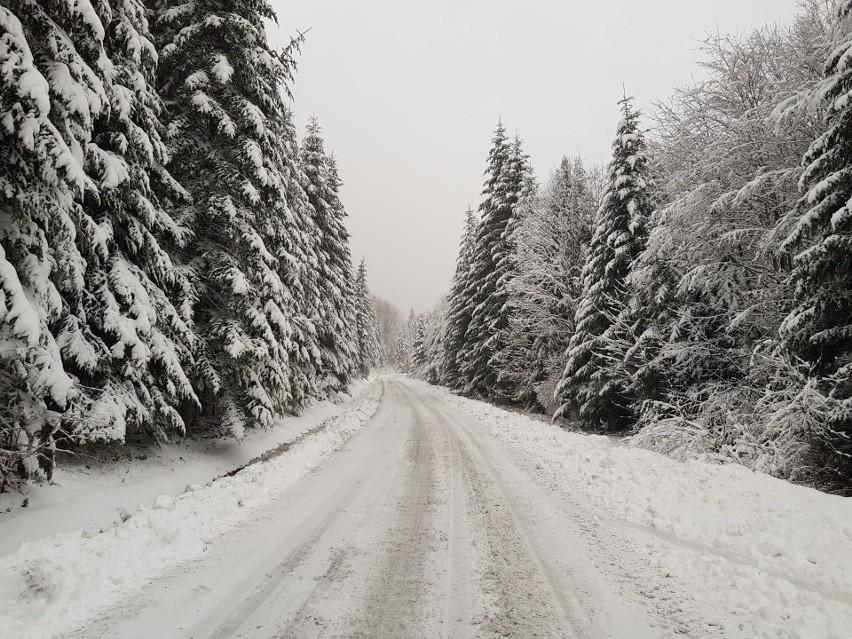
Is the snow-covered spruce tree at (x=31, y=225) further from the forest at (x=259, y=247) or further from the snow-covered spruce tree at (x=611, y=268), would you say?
the snow-covered spruce tree at (x=611, y=268)

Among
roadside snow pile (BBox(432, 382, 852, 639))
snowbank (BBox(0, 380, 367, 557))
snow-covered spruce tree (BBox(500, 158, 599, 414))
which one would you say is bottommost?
snowbank (BBox(0, 380, 367, 557))

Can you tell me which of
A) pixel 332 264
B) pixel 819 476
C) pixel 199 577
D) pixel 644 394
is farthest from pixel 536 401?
pixel 199 577

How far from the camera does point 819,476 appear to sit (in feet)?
22.1

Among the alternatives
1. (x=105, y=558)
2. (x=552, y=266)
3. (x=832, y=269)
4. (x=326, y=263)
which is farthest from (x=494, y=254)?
(x=105, y=558)

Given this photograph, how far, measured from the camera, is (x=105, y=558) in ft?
13.5

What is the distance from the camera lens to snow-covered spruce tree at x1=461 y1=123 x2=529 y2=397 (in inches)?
954

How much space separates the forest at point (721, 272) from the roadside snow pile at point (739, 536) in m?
1.91

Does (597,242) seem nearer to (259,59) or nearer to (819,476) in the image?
(819,476)

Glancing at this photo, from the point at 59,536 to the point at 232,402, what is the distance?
4900 millimetres

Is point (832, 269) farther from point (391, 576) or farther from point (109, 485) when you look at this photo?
point (109, 485)

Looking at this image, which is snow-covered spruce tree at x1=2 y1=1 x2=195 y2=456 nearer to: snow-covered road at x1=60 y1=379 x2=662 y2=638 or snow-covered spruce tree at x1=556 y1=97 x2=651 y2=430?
snow-covered road at x1=60 y1=379 x2=662 y2=638

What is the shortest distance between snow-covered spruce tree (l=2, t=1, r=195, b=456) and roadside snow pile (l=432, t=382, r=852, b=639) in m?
7.36

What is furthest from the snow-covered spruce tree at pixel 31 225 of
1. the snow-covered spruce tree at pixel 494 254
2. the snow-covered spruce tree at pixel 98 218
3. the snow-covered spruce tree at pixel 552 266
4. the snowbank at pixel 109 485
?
the snow-covered spruce tree at pixel 494 254

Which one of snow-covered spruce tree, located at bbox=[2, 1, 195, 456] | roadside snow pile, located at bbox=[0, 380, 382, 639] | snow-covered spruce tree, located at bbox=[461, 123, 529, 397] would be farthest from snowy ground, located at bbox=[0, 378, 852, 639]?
snow-covered spruce tree, located at bbox=[461, 123, 529, 397]
